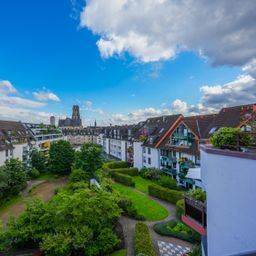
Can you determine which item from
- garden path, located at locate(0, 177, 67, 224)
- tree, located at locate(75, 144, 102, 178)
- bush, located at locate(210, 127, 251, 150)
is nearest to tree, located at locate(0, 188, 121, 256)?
garden path, located at locate(0, 177, 67, 224)

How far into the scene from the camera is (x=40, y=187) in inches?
1455

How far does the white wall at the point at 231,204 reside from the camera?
211 inches

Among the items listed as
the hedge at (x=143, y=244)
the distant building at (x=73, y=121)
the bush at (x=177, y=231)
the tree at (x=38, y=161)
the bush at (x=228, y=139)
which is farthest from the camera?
the distant building at (x=73, y=121)

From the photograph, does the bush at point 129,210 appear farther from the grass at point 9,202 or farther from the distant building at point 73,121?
the distant building at point 73,121

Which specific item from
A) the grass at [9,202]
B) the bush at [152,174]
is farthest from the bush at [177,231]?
the grass at [9,202]

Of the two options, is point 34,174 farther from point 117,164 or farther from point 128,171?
point 128,171

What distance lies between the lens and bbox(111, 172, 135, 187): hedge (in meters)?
33.0

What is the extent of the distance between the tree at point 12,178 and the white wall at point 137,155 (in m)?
21.9

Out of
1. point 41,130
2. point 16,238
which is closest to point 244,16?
point 16,238

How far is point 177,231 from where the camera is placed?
59.2 ft

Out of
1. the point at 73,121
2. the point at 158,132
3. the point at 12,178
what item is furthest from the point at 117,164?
the point at 73,121

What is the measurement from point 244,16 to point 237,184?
10.3m

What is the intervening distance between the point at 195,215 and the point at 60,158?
127 feet

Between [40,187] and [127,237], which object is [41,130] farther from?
[127,237]
